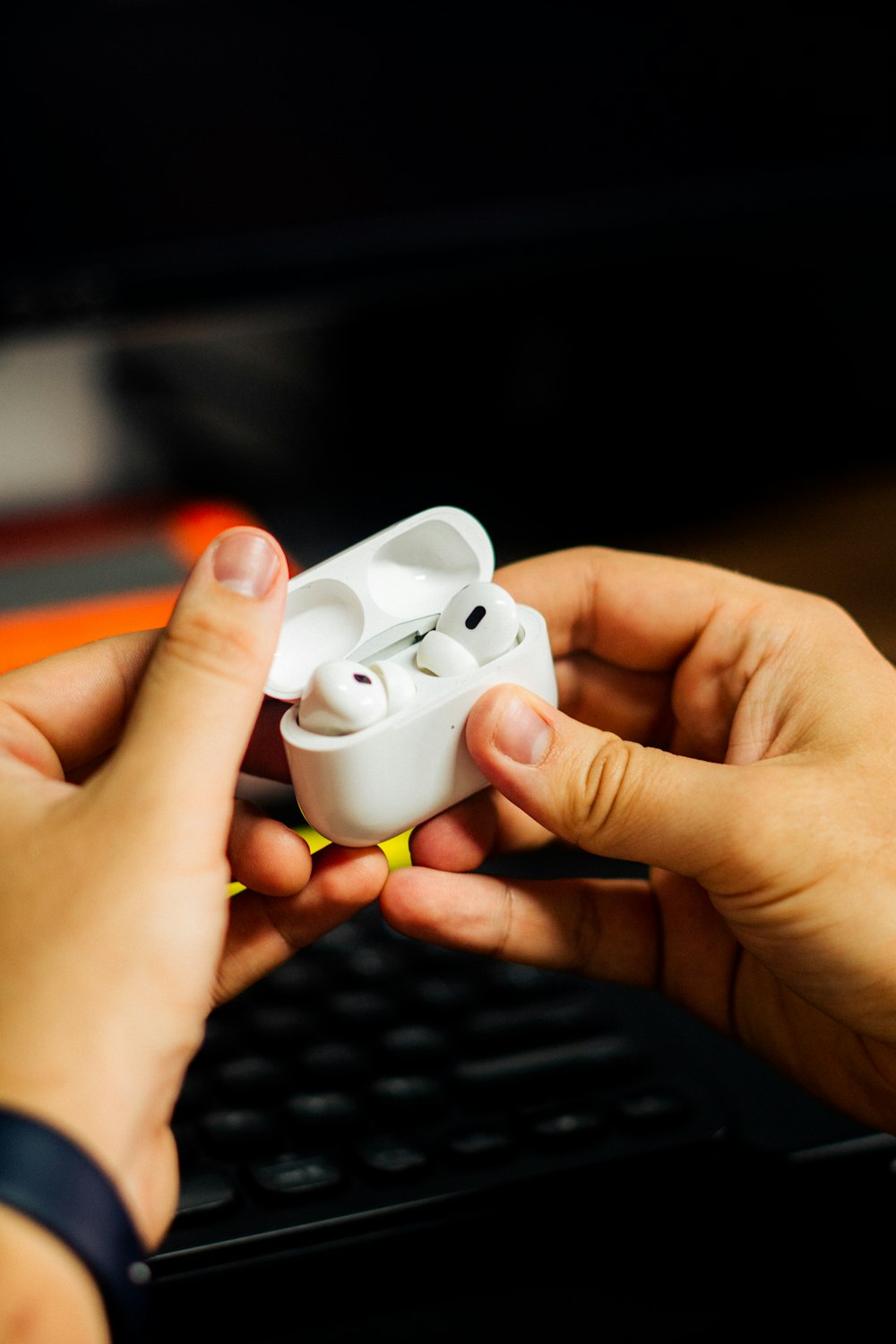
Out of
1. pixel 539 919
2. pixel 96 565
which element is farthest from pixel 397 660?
pixel 96 565

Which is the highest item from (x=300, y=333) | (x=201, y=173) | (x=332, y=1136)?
(x=201, y=173)

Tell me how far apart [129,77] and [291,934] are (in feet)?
1.52

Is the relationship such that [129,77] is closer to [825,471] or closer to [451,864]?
[451,864]

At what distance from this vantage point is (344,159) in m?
0.65

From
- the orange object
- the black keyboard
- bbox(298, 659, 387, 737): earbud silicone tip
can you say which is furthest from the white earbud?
the orange object

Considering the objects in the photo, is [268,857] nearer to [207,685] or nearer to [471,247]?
[207,685]

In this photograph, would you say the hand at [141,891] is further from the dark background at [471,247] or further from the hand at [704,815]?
the dark background at [471,247]

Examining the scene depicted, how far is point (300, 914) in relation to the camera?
0.43 meters

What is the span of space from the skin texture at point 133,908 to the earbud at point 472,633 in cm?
6

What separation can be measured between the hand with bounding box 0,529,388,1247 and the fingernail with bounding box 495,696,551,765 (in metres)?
0.09

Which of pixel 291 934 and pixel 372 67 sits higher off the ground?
pixel 372 67

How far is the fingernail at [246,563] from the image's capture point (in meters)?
0.37

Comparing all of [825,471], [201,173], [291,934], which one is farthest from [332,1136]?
[825,471]

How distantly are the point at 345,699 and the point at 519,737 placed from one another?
6 centimetres
